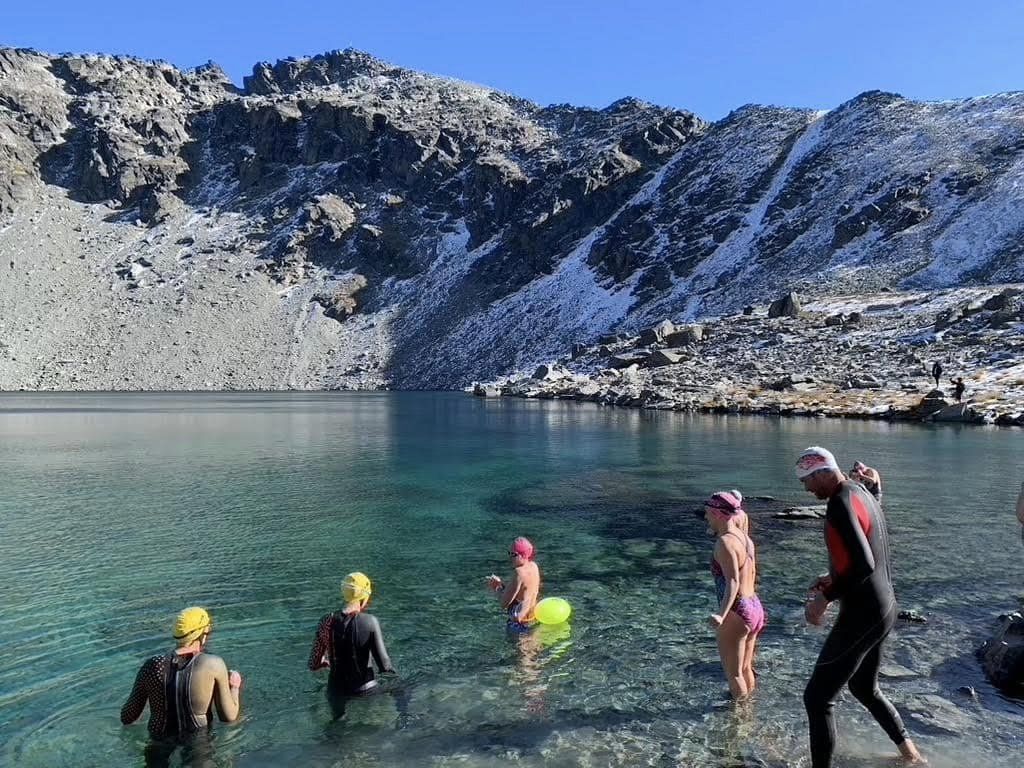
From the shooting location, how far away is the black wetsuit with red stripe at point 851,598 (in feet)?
18.6

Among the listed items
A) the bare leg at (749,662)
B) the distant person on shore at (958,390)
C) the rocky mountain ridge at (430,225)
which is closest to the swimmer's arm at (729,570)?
the bare leg at (749,662)

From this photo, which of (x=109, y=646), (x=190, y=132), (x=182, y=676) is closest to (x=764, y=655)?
(x=182, y=676)

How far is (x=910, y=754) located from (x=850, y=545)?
2611 mm

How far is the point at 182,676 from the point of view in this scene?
6.81 metres

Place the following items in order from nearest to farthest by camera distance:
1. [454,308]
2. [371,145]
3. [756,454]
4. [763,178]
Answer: [756,454], [763,178], [454,308], [371,145]

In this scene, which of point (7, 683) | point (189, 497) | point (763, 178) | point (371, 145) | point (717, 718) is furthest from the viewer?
point (371, 145)

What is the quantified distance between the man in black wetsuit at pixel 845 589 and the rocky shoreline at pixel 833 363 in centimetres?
4547

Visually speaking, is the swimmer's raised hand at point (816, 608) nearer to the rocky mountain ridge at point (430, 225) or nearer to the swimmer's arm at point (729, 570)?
the swimmer's arm at point (729, 570)

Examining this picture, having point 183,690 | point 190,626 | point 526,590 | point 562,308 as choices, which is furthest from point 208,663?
point 562,308

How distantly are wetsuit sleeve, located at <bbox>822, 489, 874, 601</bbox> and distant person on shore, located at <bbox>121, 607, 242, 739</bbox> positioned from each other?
19.0 feet

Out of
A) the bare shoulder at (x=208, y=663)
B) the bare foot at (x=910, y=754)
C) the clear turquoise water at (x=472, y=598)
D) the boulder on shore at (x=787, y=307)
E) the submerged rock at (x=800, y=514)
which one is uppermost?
the boulder on shore at (x=787, y=307)

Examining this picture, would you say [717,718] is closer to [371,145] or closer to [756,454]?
[756,454]

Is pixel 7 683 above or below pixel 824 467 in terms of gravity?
below

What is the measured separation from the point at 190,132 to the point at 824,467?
744ft
